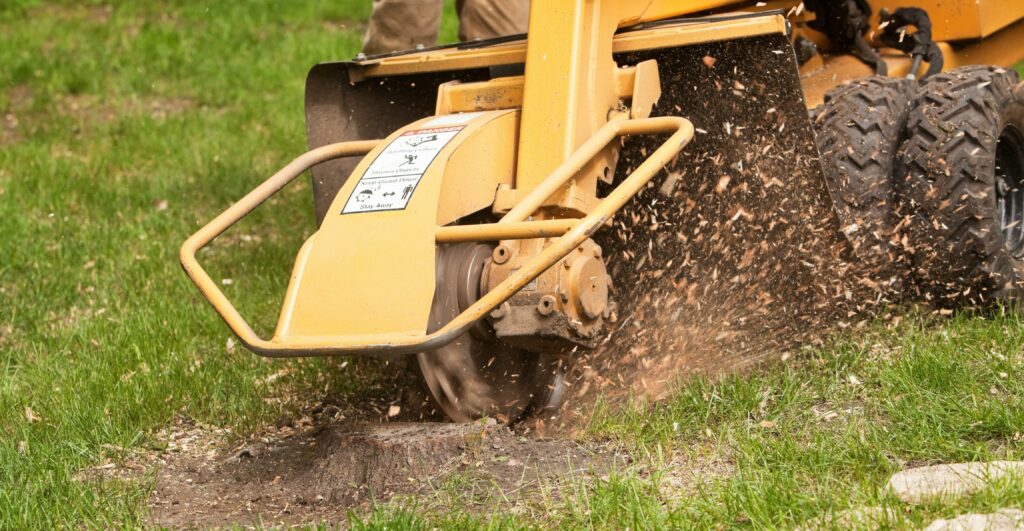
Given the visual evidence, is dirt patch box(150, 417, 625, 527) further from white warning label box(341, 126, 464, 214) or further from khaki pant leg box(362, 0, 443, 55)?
khaki pant leg box(362, 0, 443, 55)

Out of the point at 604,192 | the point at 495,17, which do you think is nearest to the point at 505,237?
the point at 604,192

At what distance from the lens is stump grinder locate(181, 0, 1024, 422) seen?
2.80 m

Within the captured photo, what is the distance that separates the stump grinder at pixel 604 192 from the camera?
2.80 metres

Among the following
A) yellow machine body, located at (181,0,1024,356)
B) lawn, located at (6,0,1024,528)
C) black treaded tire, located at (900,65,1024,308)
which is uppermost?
yellow machine body, located at (181,0,1024,356)

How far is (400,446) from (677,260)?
1017 millimetres

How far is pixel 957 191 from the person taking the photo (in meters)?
3.60

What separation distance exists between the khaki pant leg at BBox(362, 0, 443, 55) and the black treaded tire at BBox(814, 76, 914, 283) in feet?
7.81

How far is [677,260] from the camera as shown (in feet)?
11.4

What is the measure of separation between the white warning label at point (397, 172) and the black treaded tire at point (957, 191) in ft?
4.70

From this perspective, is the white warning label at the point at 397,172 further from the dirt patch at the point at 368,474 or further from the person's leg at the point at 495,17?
the person's leg at the point at 495,17

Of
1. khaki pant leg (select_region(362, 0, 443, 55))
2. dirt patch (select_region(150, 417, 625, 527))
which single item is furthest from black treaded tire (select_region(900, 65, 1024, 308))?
khaki pant leg (select_region(362, 0, 443, 55))

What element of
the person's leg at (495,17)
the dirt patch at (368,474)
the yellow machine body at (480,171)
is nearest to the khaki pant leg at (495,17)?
the person's leg at (495,17)

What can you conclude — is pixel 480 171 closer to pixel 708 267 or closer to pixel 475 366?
pixel 475 366

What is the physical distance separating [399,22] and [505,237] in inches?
123
